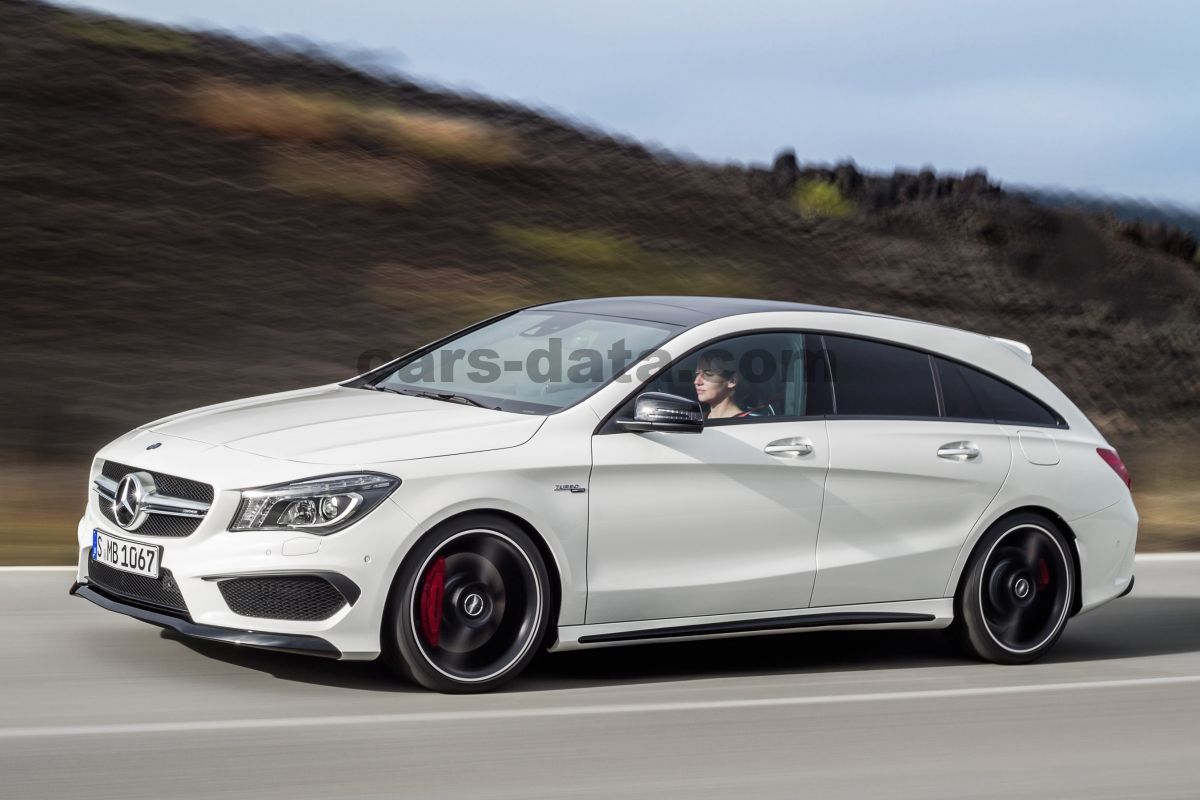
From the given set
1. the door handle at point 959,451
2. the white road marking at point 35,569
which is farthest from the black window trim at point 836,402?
the white road marking at point 35,569

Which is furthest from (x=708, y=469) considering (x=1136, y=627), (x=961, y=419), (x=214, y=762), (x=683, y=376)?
(x=1136, y=627)

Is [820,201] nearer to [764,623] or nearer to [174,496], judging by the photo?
[764,623]

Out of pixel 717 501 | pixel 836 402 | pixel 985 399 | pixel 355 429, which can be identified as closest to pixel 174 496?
pixel 355 429

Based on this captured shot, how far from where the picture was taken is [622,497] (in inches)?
245

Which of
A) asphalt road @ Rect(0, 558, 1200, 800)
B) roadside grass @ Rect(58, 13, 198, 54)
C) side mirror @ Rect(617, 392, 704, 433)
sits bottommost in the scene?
asphalt road @ Rect(0, 558, 1200, 800)

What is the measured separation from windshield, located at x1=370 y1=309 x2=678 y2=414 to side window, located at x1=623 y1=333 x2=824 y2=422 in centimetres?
17

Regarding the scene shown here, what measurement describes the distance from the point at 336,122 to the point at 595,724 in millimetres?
20109

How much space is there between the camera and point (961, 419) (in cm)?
735

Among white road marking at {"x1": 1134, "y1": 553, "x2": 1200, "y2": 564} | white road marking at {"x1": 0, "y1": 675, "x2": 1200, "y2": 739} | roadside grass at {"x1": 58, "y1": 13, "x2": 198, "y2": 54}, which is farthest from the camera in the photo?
roadside grass at {"x1": 58, "y1": 13, "x2": 198, "y2": 54}

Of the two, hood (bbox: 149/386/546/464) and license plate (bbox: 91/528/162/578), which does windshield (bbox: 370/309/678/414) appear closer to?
hood (bbox: 149/386/546/464)

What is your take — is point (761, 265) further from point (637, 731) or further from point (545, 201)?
point (637, 731)

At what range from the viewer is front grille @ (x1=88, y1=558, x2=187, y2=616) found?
5820 millimetres

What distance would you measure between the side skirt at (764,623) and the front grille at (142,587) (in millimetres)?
1426

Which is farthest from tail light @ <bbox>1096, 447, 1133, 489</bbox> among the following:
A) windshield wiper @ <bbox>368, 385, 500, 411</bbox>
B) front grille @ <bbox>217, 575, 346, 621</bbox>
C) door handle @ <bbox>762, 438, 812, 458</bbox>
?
front grille @ <bbox>217, 575, 346, 621</bbox>
